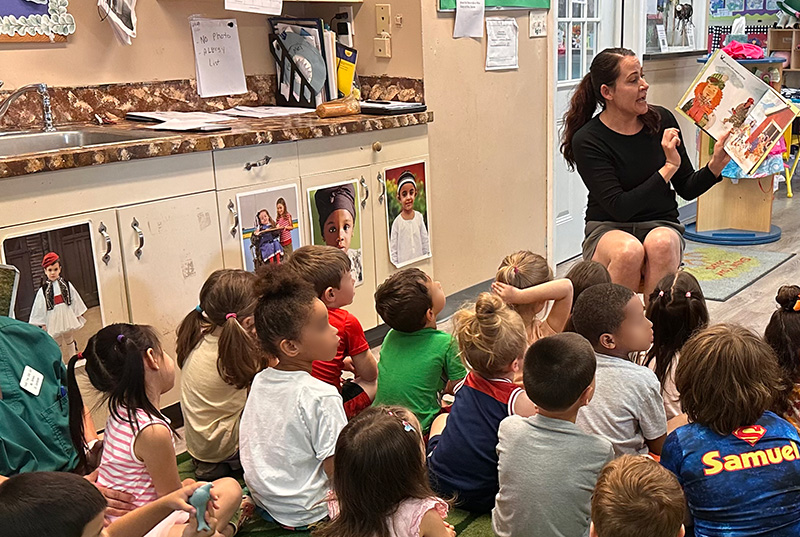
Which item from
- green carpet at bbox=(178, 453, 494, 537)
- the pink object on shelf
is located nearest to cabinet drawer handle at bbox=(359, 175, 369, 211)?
green carpet at bbox=(178, 453, 494, 537)

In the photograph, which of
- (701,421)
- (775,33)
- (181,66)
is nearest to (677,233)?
(701,421)

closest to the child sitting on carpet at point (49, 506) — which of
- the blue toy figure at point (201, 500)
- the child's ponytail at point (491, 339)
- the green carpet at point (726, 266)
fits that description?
the blue toy figure at point (201, 500)

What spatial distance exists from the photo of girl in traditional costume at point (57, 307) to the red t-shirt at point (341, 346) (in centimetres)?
70

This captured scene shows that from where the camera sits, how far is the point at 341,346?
2275 millimetres

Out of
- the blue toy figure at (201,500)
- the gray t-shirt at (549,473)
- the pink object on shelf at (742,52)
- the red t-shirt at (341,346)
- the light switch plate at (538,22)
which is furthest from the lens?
the pink object on shelf at (742,52)

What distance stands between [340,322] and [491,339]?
22.6 inches

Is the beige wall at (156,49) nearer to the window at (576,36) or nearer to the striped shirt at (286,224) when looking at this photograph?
the striped shirt at (286,224)

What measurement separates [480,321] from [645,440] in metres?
0.48

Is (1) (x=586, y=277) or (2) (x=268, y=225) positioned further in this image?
(2) (x=268, y=225)

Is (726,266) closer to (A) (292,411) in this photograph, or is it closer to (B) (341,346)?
(B) (341,346)

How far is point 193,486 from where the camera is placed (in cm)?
151

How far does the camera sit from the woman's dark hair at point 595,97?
282cm

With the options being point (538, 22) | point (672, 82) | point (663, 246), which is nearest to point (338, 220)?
point (663, 246)

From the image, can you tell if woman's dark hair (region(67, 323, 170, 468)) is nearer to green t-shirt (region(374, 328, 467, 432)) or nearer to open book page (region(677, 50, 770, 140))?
green t-shirt (region(374, 328, 467, 432))
